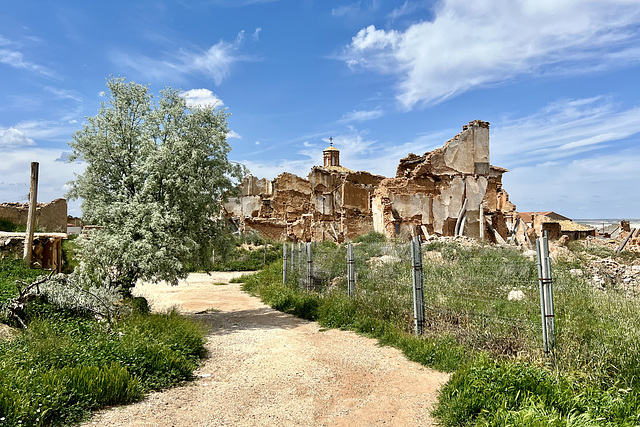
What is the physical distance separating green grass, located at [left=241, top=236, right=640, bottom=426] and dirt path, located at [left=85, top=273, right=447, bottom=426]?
497 millimetres

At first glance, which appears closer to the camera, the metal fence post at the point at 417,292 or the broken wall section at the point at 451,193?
the metal fence post at the point at 417,292

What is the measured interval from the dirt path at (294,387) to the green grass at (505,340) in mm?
497

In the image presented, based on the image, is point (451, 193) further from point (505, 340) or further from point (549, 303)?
point (549, 303)

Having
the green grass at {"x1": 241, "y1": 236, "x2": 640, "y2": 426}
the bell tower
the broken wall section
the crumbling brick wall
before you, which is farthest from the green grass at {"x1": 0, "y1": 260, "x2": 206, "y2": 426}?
the bell tower

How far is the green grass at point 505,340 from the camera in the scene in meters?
4.47

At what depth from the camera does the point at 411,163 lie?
27406 millimetres

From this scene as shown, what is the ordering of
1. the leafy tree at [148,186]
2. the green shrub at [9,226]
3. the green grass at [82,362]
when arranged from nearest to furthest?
the green grass at [82,362]
the leafy tree at [148,186]
the green shrub at [9,226]

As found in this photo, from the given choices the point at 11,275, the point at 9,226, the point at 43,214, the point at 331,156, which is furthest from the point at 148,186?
the point at 331,156

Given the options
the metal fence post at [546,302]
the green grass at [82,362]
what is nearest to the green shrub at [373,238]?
the green grass at [82,362]

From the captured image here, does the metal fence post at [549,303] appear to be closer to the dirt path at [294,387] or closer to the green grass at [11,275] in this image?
the dirt path at [294,387]

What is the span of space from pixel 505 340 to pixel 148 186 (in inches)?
303

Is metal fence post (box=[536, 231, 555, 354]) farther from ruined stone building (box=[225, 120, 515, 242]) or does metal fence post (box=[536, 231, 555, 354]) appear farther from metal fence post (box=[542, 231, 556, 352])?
ruined stone building (box=[225, 120, 515, 242])

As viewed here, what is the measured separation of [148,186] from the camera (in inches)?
385

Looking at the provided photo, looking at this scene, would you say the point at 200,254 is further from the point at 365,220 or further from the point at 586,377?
the point at 365,220
